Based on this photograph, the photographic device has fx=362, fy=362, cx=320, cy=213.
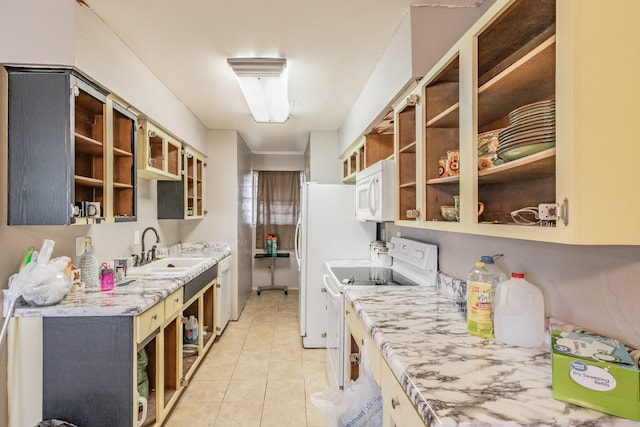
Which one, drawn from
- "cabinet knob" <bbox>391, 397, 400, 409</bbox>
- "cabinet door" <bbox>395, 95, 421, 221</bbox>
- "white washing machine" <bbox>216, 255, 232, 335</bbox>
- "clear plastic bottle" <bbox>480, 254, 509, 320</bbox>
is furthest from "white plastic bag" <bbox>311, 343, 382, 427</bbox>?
"white washing machine" <bbox>216, 255, 232, 335</bbox>

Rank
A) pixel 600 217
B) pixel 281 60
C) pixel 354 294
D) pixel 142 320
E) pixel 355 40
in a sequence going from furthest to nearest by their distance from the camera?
pixel 281 60 < pixel 355 40 < pixel 354 294 < pixel 142 320 < pixel 600 217

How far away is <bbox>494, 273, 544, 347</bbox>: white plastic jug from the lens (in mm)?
1225

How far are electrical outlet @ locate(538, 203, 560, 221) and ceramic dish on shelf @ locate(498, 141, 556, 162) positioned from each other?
166mm

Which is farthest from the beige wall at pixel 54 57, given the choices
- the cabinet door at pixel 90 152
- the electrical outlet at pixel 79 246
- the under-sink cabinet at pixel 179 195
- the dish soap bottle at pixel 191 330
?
the under-sink cabinet at pixel 179 195

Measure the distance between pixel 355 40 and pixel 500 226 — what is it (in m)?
1.55

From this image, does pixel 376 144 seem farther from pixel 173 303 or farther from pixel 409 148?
pixel 173 303

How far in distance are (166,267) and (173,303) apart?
41.5 inches

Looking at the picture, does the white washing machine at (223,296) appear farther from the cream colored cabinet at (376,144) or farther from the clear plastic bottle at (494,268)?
the clear plastic bottle at (494,268)

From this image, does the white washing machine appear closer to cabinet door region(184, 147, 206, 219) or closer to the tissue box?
cabinet door region(184, 147, 206, 219)

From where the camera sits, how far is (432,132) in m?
1.70

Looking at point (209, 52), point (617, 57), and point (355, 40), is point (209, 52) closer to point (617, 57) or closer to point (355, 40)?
point (355, 40)

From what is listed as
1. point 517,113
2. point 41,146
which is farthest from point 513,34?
point 41,146

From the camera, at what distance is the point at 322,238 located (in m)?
3.59

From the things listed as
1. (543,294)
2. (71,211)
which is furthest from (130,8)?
(543,294)
